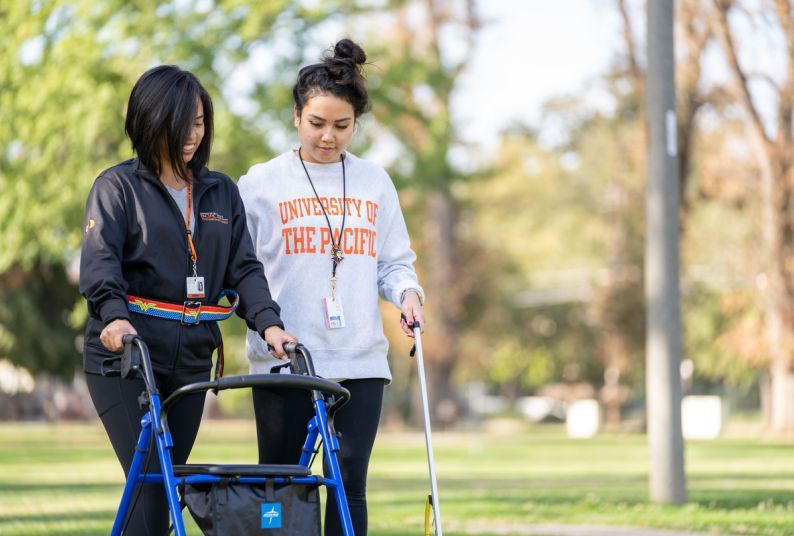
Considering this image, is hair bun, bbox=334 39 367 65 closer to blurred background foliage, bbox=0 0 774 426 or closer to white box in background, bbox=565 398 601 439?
blurred background foliage, bbox=0 0 774 426

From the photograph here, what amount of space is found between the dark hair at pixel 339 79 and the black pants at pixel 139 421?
112 cm

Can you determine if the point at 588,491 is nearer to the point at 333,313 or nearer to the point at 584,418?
the point at 333,313

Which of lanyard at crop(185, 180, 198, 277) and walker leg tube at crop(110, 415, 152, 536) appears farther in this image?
lanyard at crop(185, 180, 198, 277)

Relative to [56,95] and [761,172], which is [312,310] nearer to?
[56,95]

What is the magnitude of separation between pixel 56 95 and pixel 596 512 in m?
13.5

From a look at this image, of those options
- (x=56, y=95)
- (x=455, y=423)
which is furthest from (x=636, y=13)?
(x=455, y=423)

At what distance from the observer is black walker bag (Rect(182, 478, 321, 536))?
4043mm

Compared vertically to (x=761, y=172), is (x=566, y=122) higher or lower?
higher

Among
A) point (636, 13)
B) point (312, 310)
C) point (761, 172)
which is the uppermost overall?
point (636, 13)

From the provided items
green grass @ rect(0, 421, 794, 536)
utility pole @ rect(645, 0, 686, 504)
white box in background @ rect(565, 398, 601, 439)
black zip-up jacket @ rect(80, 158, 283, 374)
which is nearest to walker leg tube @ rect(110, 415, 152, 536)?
black zip-up jacket @ rect(80, 158, 283, 374)

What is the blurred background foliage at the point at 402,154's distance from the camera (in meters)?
22.4

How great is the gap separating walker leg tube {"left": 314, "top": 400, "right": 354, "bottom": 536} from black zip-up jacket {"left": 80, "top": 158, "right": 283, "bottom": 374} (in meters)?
0.42

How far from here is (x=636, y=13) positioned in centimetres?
3022

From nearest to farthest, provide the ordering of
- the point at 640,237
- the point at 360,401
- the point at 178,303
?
the point at 178,303, the point at 360,401, the point at 640,237
